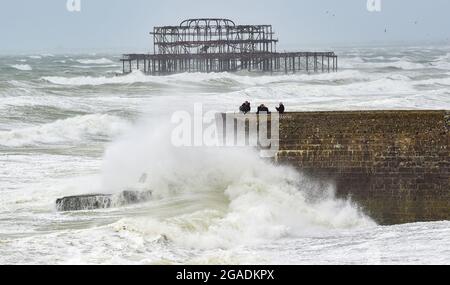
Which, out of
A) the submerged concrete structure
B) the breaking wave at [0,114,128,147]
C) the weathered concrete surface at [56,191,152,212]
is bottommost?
the breaking wave at [0,114,128,147]

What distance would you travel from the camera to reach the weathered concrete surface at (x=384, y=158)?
1630 centimetres

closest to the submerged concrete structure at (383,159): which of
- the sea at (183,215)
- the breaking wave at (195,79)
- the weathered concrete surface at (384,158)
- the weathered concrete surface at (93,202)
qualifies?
the weathered concrete surface at (384,158)

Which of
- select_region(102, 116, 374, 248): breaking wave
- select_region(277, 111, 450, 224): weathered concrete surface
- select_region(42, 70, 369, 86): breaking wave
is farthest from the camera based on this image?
select_region(42, 70, 369, 86): breaking wave

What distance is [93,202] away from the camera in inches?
664

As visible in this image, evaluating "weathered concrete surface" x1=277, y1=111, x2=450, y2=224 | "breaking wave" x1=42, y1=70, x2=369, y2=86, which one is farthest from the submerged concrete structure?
"breaking wave" x1=42, y1=70, x2=369, y2=86

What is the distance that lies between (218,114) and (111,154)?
2.79 m

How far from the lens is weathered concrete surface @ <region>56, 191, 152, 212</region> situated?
661 inches

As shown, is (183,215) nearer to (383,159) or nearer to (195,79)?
(383,159)

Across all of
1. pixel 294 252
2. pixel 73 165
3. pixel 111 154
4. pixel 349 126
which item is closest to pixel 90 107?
pixel 73 165

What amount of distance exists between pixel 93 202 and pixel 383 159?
4434 mm

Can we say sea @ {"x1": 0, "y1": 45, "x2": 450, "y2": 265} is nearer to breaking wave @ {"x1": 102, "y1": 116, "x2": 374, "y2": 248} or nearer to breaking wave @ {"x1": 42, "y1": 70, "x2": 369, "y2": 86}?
breaking wave @ {"x1": 102, "y1": 116, "x2": 374, "y2": 248}

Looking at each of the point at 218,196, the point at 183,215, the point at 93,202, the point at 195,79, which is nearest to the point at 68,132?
the point at 93,202

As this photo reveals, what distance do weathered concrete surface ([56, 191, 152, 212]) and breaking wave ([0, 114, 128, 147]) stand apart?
1112 cm

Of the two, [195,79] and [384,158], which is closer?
[384,158]
